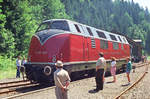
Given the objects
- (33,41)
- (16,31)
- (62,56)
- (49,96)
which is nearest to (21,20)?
(16,31)

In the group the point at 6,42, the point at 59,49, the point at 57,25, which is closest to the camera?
the point at 59,49

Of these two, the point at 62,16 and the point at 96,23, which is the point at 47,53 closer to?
the point at 62,16

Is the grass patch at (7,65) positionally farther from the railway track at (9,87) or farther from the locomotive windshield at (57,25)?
the locomotive windshield at (57,25)

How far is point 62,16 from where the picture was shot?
5834 centimetres

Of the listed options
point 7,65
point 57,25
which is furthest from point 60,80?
point 7,65

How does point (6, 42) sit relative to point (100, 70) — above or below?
above

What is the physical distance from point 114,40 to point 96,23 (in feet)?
315

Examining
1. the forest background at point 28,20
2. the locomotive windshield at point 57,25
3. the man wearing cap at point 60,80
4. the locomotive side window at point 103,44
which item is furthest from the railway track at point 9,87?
the forest background at point 28,20

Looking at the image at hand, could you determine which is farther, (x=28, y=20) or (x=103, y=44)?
(x=28, y=20)

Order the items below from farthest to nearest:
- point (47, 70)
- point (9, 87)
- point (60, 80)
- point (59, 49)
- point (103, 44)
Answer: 1. point (103, 44)
2. point (9, 87)
3. point (59, 49)
4. point (47, 70)
5. point (60, 80)

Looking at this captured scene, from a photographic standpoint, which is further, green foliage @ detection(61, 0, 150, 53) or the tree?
green foliage @ detection(61, 0, 150, 53)

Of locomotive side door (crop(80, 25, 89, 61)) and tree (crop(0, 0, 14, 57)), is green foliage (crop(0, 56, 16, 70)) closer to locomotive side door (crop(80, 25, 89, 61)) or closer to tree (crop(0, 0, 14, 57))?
tree (crop(0, 0, 14, 57))

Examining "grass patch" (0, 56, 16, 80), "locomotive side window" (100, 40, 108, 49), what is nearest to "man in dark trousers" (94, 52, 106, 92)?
"locomotive side window" (100, 40, 108, 49)

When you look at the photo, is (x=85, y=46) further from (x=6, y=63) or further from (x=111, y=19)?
(x=111, y=19)
